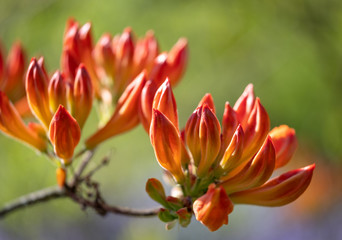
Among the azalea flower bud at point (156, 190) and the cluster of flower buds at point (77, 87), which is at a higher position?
the cluster of flower buds at point (77, 87)

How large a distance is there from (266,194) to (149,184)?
15.6 inches

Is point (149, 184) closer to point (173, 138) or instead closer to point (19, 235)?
point (173, 138)

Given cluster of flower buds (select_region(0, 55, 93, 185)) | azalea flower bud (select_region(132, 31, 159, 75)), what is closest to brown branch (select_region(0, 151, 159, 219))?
cluster of flower buds (select_region(0, 55, 93, 185))

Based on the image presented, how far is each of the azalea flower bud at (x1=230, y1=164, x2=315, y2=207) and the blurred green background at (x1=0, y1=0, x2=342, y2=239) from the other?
2.16m

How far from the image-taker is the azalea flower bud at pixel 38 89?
6.32 ft

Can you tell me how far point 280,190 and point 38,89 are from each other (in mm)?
917

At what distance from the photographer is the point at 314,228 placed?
528cm

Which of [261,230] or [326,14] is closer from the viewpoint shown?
[326,14]

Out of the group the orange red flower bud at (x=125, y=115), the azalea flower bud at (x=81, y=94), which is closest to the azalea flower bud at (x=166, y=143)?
the orange red flower bud at (x=125, y=115)

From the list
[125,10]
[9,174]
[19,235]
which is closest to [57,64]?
[125,10]

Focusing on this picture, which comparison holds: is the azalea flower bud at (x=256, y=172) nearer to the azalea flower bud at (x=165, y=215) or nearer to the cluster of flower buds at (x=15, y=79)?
the azalea flower bud at (x=165, y=215)

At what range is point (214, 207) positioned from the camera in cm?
164

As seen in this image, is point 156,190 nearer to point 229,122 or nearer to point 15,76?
point 229,122

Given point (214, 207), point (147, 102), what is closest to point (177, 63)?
point (147, 102)
